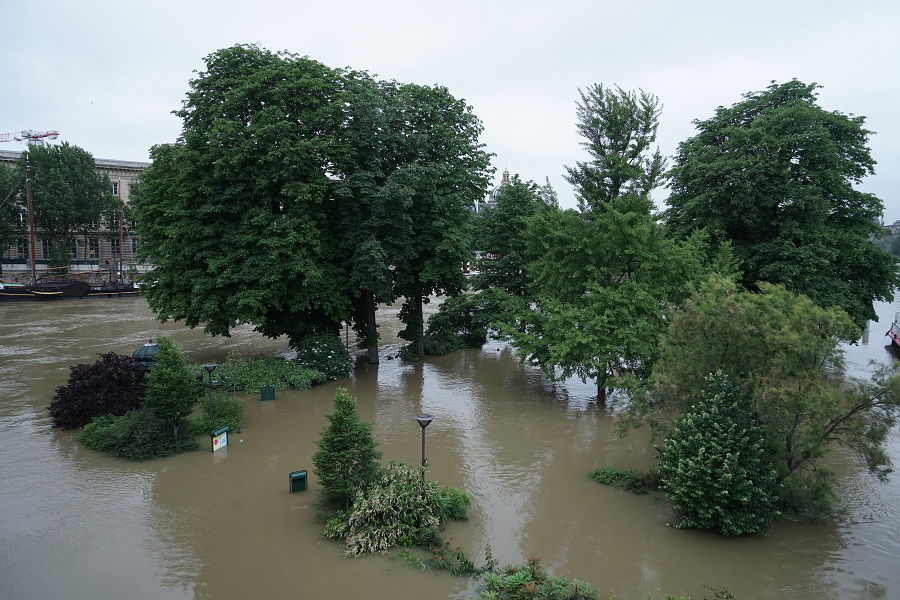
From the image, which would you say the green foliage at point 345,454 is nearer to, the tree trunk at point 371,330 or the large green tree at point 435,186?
the large green tree at point 435,186

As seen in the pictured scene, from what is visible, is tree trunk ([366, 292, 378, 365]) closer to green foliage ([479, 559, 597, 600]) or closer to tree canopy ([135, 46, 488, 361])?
tree canopy ([135, 46, 488, 361])

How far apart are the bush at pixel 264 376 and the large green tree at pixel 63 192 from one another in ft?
162

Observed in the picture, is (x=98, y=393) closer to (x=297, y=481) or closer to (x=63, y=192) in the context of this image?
(x=297, y=481)

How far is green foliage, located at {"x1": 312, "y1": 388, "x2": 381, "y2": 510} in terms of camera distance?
11.8m

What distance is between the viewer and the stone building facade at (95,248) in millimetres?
65312

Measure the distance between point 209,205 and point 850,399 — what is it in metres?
20.4

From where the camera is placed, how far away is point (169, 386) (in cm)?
1509

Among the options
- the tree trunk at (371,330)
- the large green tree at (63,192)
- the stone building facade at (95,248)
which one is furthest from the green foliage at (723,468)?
the stone building facade at (95,248)

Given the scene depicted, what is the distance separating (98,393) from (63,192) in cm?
5331

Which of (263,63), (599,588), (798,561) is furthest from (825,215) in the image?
(263,63)

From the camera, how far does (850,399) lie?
11180mm

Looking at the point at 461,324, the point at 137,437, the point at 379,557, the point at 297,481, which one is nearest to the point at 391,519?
the point at 379,557

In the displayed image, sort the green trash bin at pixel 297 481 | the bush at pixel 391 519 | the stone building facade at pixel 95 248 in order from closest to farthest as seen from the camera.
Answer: the bush at pixel 391 519
the green trash bin at pixel 297 481
the stone building facade at pixel 95 248

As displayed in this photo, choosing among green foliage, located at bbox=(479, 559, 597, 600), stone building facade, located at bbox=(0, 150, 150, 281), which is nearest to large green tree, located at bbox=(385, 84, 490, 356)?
green foliage, located at bbox=(479, 559, 597, 600)
